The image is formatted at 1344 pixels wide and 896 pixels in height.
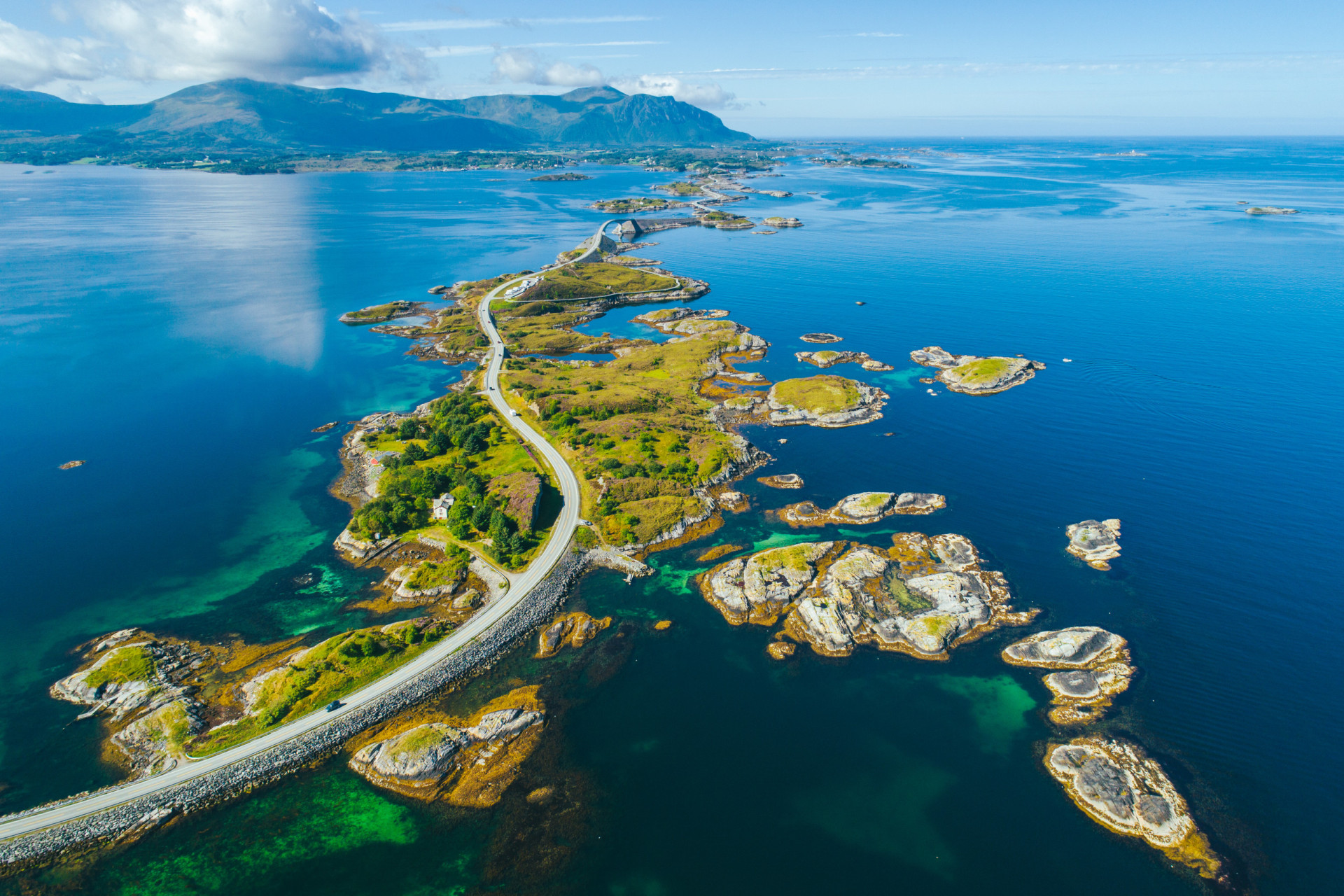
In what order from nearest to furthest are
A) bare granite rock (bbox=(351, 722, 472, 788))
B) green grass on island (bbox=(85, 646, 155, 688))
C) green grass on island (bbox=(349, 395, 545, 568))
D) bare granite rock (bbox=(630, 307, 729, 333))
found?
bare granite rock (bbox=(351, 722, 472, 788))
green grass on island (bbox=(85, 646, 155, 688))
green grass on island (bbox=(349, 395, 545, 568))
bare granite rock (bbox=(630, 307, 729, 333))

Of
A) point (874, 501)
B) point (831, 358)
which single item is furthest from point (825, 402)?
point (874, 501)

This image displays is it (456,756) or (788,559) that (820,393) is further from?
(456,756)

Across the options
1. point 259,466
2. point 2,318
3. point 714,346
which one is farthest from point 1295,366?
point 2,318

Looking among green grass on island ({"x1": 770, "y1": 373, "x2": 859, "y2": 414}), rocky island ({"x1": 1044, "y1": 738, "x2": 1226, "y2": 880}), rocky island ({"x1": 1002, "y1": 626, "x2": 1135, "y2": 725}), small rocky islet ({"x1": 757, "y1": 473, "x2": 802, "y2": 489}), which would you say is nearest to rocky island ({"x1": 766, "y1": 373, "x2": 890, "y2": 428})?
green grass on island ({"x1": 770, "y1": 373, "x2": 859, "y2": 414})

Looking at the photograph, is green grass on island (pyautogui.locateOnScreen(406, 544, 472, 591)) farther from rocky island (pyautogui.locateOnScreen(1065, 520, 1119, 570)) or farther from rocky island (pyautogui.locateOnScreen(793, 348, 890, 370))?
rocky island (pyautogui.locateOnScreen(793, 348, 890, 370))

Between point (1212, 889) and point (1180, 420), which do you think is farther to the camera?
point (1180, 420)

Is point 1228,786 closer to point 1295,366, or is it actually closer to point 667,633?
point 667,633
